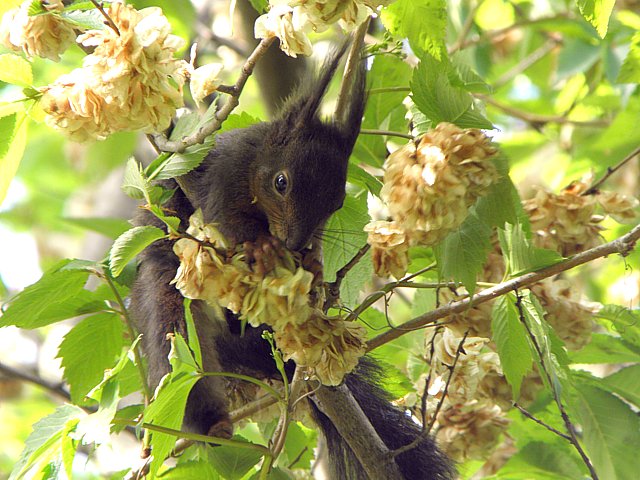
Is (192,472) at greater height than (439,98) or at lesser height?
lesser

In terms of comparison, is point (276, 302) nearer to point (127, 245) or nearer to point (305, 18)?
point (127, 245)

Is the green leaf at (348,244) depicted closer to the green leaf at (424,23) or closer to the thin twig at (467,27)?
the green leaf at (424,23)

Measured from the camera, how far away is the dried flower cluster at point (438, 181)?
3.15 ft

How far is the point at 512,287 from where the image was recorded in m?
1.13

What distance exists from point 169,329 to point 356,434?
414 mm

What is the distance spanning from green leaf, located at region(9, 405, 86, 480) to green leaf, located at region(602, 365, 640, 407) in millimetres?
921

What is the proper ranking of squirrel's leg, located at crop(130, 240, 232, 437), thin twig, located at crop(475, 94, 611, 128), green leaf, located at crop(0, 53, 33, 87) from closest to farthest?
1. green leaf, located at crop(0, 53, 33, 87)
2. squirrel's leg, located at crop(130, 240, 232, 437)
3. thin twig, located at crop(475, 94, 611, 128)

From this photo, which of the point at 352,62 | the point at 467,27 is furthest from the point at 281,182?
the point at 467,27

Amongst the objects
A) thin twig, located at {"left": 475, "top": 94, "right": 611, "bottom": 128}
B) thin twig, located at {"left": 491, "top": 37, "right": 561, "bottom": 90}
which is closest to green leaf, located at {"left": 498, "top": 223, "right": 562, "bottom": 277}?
thin twig, located at {"left": 475, "top": 94, "right": 611, "bottom": 128}

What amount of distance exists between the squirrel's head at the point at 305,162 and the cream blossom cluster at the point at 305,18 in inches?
14.7

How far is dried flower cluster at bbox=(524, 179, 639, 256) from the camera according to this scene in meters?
1.46

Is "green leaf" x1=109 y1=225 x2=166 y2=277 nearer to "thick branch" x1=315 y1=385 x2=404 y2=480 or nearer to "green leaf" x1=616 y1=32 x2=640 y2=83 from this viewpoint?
"thick branch" x1=315 y1=385 x2=404 y2=480

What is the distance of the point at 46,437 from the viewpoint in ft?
3.41

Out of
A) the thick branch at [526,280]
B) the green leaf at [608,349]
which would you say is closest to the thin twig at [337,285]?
the thick branch at [526,280]
